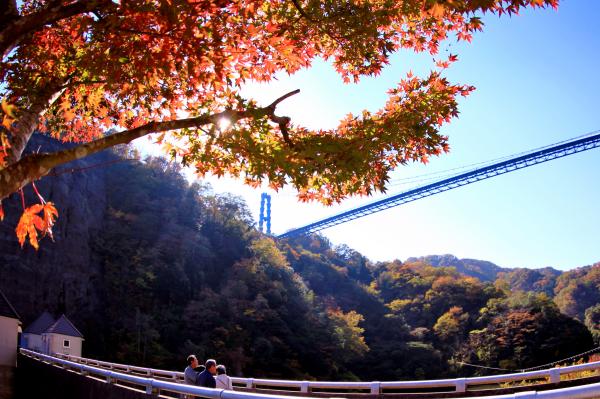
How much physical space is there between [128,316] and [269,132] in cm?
4243

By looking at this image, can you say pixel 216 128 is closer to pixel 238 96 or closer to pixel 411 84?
pixel 238 96

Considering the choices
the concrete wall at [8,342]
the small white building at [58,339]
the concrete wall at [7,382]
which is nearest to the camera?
the concrete wall at [7,382]

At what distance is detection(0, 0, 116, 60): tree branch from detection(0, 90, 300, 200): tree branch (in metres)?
1.23

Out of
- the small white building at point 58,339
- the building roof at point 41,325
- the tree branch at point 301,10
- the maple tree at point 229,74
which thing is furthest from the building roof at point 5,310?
the tree branch at point 301,10

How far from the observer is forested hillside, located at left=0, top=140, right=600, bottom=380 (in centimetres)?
4281

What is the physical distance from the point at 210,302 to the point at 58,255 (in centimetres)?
1358

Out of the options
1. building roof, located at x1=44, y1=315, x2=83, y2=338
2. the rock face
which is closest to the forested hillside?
the rock face

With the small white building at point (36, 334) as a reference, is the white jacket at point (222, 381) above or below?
above

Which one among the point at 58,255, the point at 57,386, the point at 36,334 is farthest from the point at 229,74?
the point at 58,255

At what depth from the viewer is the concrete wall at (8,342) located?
68.1 ft

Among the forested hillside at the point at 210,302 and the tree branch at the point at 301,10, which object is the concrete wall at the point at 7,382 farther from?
the forested hillside at the point at 210,302

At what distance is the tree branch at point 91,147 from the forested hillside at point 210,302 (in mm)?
37388

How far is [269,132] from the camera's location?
21.6 feet

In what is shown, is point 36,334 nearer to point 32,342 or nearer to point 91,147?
point 32,342
